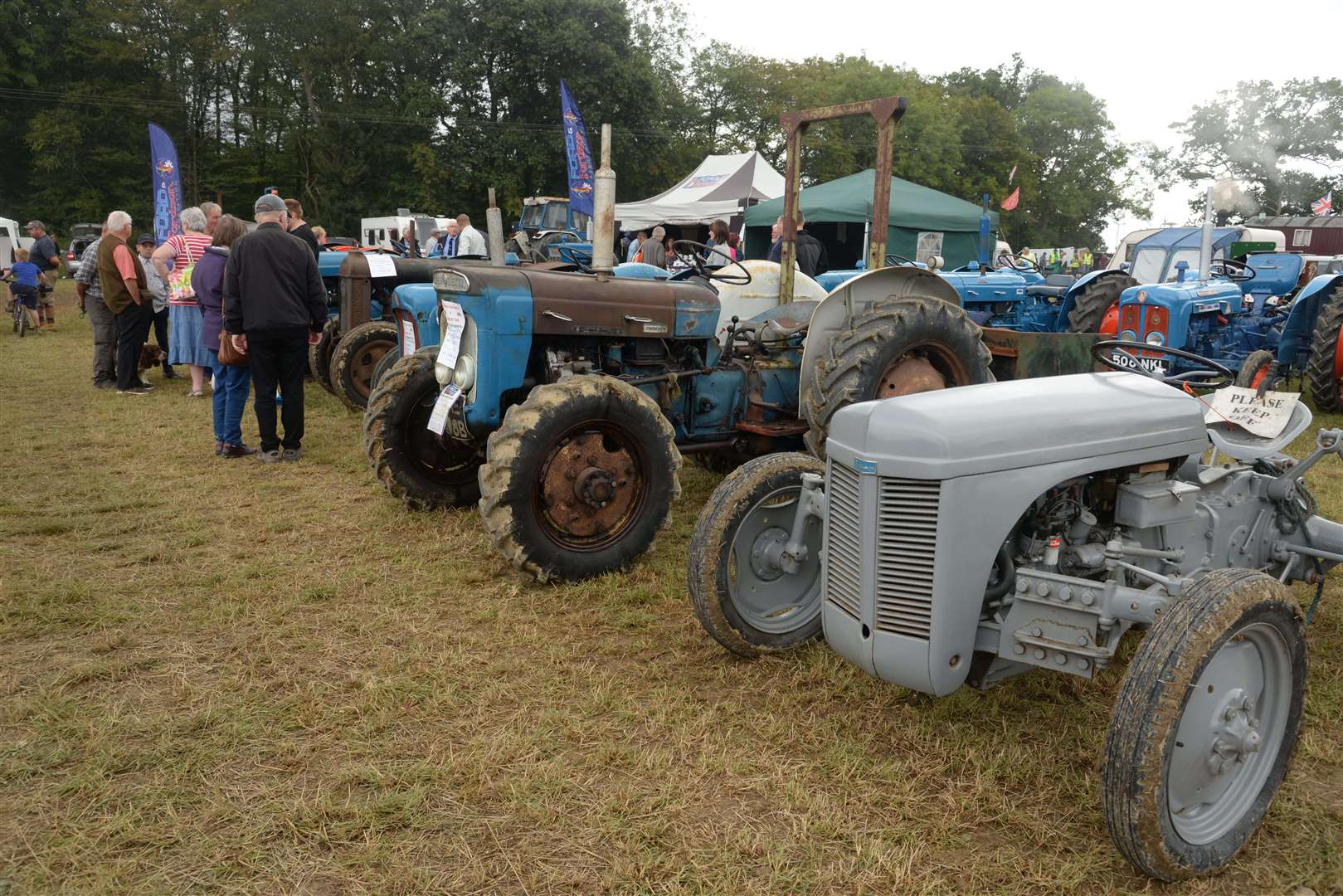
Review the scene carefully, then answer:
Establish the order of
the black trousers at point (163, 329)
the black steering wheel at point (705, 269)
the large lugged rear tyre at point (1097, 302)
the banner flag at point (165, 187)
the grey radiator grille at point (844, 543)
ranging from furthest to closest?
the banner flag at point (165, 187), the black trousers at point (163, 329), the large lugged rear tyre at point (1097, 302), the black steering wheel at point (705, 269), the grey radiator grille at point (844, 543)

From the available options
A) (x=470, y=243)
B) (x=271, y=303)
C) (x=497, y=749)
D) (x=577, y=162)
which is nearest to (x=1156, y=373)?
(x=497, y=749)

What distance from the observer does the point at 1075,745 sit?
2.75 metres

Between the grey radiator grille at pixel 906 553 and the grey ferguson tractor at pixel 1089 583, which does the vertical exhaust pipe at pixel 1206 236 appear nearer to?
the grey ferguson tractor at pixel 1089 583

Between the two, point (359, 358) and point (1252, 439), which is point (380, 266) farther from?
point (1252, 439)

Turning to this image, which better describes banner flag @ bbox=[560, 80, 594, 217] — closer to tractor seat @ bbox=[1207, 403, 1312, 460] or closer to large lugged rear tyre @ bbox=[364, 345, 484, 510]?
large lugged rear tyre @ bbox=[364, 345, 484, 510]

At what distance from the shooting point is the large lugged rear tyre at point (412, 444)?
4863 millimetres

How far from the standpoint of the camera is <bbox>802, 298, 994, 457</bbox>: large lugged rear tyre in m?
4.15

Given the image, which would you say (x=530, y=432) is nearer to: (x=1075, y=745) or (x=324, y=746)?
(x=324, y=746)

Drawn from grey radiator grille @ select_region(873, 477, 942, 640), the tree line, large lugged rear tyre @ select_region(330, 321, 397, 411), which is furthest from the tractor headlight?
the tree line

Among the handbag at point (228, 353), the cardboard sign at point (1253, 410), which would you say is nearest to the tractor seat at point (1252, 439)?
the cardboard sign at point (1253, 410)

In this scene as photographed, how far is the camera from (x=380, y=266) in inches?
332

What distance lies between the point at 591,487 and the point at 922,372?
1678mm

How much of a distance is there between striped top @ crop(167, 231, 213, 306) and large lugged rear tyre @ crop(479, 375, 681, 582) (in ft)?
17.3

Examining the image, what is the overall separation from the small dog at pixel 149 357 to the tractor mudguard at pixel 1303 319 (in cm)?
1075
